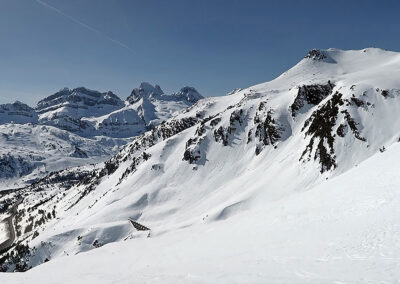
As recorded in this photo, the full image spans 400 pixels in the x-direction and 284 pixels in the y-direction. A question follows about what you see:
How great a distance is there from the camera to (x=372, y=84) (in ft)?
245

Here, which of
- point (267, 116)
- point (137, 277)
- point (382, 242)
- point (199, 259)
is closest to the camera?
point (382, 242)

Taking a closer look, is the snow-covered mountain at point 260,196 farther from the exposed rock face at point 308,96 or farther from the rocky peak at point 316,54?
the rocky peak at point 316,54

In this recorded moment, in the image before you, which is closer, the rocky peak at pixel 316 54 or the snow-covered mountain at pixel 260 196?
the snow-covered mountain at pixel 260 196

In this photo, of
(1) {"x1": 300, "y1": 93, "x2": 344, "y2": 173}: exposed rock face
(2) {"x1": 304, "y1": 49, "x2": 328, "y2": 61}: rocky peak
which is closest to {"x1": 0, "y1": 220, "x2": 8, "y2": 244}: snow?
(1) {"x1": 300, "y1": 93, "x2": 344, "y2": 173}: exposed rock face

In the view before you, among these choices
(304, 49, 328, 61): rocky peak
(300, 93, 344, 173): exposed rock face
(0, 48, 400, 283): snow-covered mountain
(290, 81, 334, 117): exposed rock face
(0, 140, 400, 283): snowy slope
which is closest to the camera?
(0, 140, 400, 283): snowy slope

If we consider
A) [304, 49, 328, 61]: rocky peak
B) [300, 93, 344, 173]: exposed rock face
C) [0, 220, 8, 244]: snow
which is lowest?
[0, 220, 8, 244]: snow

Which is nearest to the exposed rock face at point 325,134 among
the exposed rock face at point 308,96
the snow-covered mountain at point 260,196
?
the snow-covered mountain at point 260,196

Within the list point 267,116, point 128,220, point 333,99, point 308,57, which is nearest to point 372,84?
point 333,99

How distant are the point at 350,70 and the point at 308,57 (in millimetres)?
29252

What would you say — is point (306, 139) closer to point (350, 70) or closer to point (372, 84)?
point (372, 84)

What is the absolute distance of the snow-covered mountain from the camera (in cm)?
1850

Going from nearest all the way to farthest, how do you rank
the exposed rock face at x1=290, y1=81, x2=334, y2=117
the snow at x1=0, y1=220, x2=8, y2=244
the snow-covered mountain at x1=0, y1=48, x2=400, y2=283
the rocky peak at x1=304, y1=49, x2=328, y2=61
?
1. the snow-covered mountain at x1=0, y1=48, x2=400, y2=283
2. the exposed rock face at x1=290, y1=81, x2=334, y2=117
3. the rocky peak at x1=304, y1=49, x2=328, y2=61
4. the snow at x1=0, y1=220, x2=8, y2=244

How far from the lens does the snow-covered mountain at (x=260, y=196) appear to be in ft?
60.7

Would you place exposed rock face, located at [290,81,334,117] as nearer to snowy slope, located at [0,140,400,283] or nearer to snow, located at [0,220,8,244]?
snowy slope, located at [0,140,400,283]
